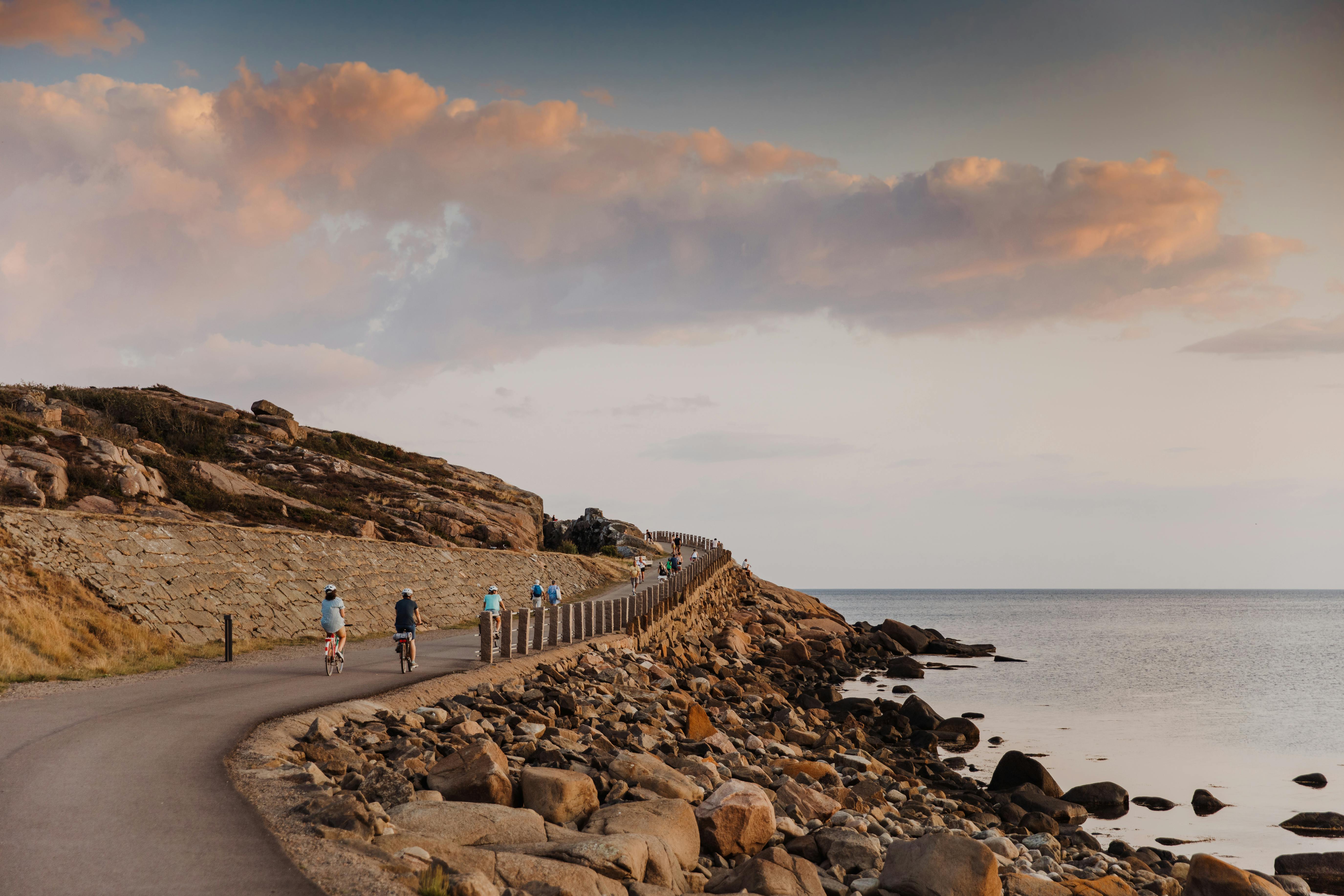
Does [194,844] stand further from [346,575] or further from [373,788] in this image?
[346,575]

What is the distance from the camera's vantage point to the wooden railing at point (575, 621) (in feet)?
68.5

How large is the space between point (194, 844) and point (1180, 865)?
15363 millimetres

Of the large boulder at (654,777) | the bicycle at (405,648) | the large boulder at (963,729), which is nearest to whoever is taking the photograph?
the large boulder at (654,777)

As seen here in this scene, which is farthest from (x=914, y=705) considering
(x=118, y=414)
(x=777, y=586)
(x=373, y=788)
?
(x=118, y=414)

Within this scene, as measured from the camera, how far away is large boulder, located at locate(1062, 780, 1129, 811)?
2102cm

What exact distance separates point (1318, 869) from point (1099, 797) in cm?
532

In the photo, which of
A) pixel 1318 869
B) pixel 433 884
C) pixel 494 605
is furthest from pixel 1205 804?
pixel 433 884

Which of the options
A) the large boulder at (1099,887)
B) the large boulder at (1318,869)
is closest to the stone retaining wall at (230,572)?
the large boulder at (1099,887)

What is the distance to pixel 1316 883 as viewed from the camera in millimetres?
16016

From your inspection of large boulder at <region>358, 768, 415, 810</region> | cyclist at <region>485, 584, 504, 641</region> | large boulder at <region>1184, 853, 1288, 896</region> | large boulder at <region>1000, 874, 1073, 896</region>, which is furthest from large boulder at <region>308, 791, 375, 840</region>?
cyclist at <region>485, 584, 504, 641</region>

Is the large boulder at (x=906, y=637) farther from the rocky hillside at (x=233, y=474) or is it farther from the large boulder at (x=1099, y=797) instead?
the large boulder at (x=1099, y=797)

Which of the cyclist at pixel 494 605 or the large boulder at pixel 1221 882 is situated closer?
the large boulder at pixel 1221 882

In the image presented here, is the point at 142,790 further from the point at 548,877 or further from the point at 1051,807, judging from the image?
the point at 1051,807

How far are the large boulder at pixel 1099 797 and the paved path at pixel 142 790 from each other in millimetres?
14664
